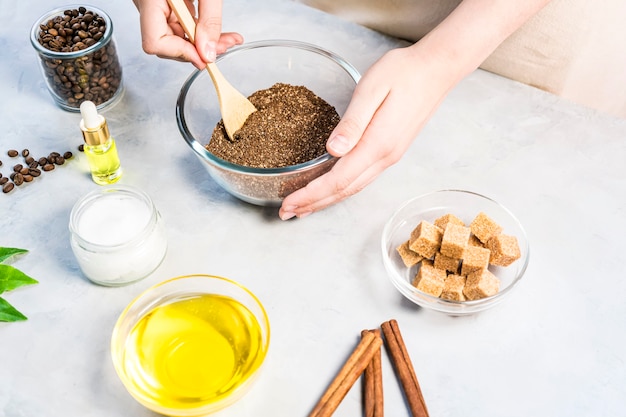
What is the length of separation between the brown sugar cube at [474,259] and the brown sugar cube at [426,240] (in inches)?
2.4

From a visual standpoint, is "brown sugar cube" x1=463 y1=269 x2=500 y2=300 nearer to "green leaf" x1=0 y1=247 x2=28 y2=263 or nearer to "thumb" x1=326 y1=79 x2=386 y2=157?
"thumb" x1=326 y1=79 x2=386 y2=157

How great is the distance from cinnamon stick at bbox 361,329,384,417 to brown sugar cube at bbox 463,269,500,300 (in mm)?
212

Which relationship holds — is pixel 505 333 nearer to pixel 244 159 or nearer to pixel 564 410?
pixel 564 410

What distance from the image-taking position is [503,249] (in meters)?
1.32

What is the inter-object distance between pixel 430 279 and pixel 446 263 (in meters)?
0.06

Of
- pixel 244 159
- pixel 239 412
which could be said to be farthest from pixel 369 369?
pixel 244 159

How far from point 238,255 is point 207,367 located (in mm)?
A: 284

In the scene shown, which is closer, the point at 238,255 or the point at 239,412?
the point at 239,412

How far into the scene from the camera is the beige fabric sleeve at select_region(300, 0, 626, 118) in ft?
5.49

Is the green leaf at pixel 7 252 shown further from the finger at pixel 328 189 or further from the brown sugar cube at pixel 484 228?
the brown sugar cube at pixel 484 228

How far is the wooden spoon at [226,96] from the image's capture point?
4.62 feet

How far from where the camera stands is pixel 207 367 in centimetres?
119

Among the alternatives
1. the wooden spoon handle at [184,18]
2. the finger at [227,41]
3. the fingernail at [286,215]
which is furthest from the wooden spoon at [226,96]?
the fingernail at [286,215]

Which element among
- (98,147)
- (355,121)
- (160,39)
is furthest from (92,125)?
(355,121)
